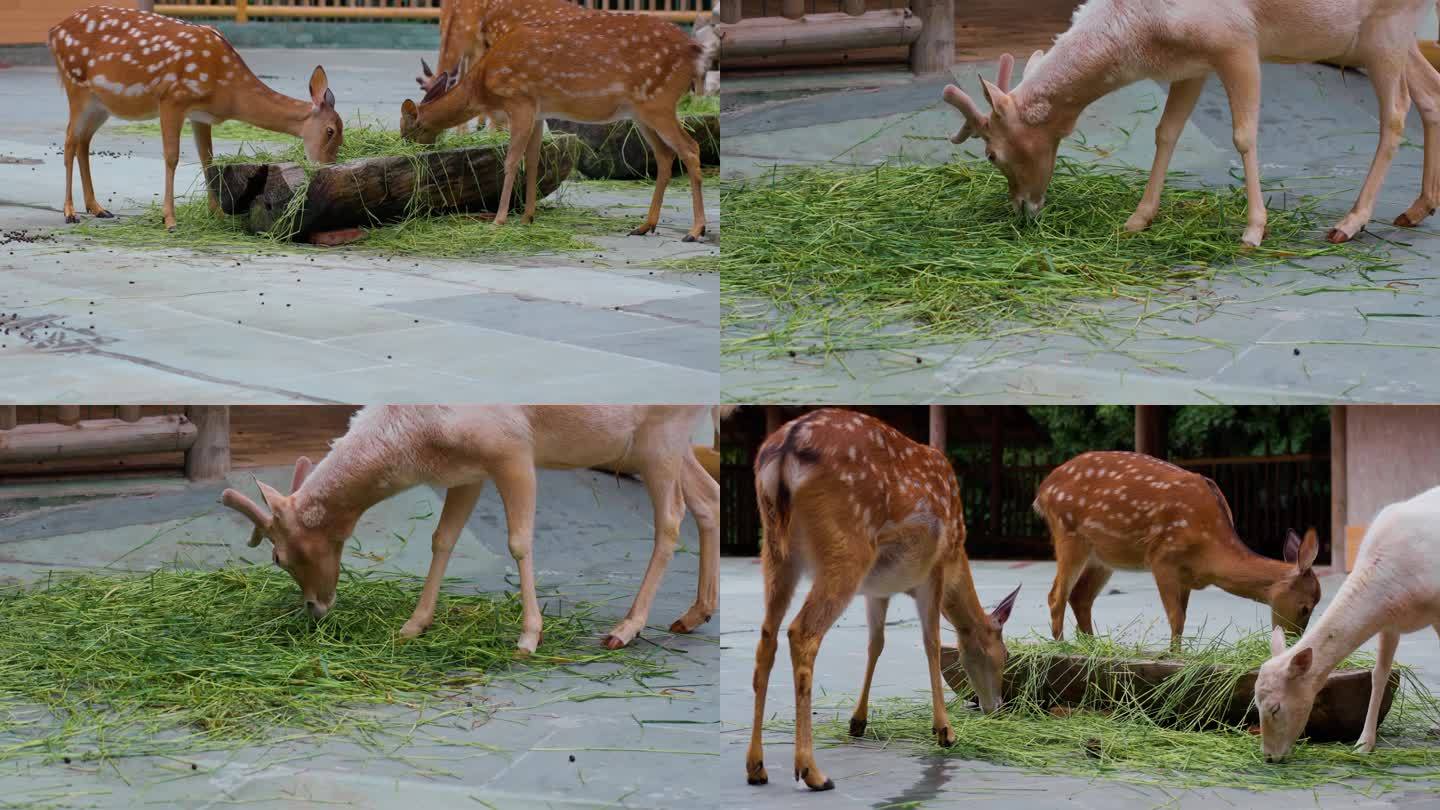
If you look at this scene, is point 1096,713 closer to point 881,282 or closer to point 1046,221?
point 881,282

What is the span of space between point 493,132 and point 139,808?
5561 mm

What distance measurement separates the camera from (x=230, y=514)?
8242 mm

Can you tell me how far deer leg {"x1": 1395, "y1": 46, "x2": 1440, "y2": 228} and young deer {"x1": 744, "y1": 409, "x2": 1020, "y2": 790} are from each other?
3223 millimetres

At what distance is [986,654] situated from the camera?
201 inches

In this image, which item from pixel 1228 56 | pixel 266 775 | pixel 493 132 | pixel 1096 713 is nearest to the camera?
pixel 266 775

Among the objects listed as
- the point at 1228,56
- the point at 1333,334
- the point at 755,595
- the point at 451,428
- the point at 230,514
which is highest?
the point at 1228,56

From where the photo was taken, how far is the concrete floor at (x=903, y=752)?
4191 millimetres

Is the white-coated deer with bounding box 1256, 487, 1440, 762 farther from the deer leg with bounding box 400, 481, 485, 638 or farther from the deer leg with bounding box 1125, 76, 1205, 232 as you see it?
the deer leg with bounding box 400, 481, 485, 638

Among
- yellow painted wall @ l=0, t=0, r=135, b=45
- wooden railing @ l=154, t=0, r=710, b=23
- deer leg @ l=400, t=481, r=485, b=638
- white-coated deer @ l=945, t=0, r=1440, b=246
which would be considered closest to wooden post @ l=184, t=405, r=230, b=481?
deer leg @ l=400, t=481, r=485, b=638

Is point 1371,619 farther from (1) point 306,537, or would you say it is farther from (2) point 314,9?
(2) point 314,9

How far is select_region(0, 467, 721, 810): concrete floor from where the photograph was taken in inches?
163

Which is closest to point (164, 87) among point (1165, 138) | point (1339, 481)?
point (1165, 138)

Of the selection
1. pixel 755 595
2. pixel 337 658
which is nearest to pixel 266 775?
pixel 337 658

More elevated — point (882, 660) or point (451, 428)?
point (451, 428)
